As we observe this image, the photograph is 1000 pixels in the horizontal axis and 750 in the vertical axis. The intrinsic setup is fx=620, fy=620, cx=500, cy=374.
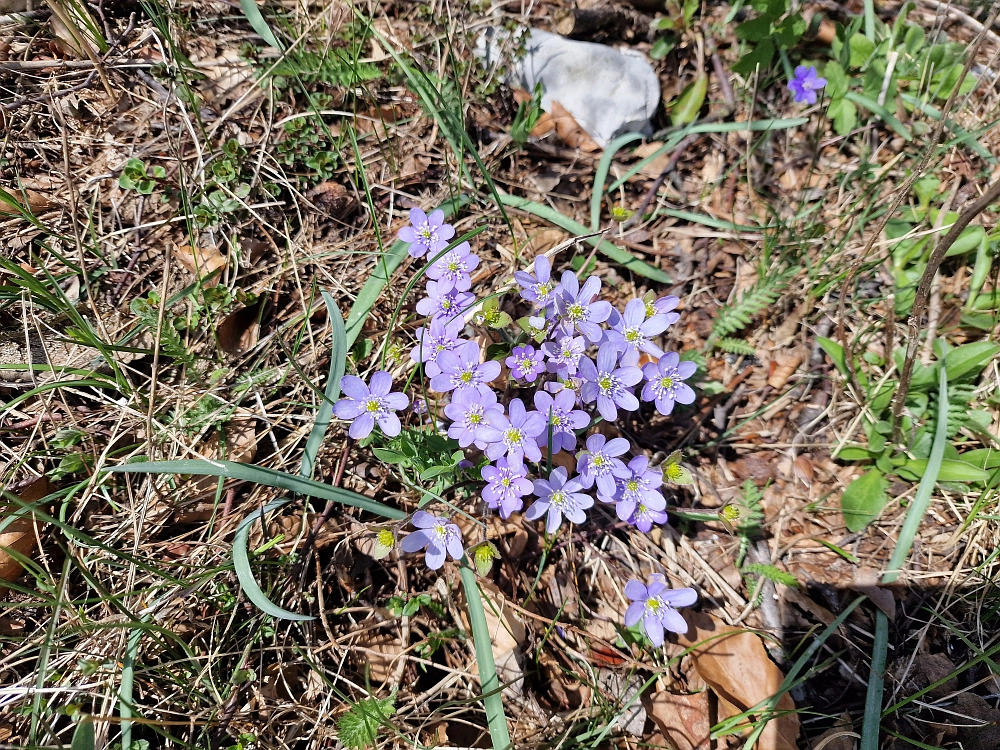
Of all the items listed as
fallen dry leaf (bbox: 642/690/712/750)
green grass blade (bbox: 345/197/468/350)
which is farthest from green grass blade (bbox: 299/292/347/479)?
fallen dry leaf (bbox: 642/690/712/750)

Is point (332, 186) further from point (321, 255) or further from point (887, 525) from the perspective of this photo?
point (887, 525)

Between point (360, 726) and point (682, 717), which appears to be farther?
point (682, 717)

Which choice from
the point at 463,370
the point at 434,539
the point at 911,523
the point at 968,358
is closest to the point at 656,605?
the point at 434,539

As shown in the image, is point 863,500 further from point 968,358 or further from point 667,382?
point 667,382

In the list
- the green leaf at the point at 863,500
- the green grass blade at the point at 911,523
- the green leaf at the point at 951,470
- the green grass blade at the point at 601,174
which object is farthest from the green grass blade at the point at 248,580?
the green leaf at the point at 951,470

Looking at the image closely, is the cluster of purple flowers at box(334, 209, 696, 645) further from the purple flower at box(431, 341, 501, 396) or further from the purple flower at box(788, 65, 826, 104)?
the purple flower at box(788, 65, 826, 104)

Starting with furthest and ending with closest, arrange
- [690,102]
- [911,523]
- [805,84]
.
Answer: [690,102]
[805,84]
[911,523]

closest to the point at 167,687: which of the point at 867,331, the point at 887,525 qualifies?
the point at 887,525
